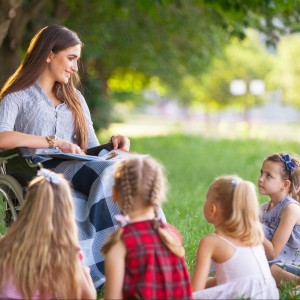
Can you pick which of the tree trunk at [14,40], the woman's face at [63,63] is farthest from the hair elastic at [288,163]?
the tree trunk at [14,40]

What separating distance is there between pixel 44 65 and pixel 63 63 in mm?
123

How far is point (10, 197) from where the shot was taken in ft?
17.1

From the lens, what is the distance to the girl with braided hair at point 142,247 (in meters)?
3.79

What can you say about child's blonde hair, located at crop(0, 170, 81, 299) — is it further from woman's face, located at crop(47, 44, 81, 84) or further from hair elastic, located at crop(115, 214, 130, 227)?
woman's face, located at crop(47, 44, 81, 84)

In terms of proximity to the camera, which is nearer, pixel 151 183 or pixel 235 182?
pixel 151 183

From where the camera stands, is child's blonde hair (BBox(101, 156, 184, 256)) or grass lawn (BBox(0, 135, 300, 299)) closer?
child's blonde hair (BBox(101, 156, 184, 256))

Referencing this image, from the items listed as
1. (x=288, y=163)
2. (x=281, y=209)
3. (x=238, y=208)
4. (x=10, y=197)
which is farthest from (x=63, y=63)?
(x=238, y=208)

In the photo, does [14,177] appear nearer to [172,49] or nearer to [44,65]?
[44,65]

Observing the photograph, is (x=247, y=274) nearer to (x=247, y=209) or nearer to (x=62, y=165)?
(x=247, y=209)

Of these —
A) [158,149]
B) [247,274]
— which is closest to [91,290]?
[247,274]

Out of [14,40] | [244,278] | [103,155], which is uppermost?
[14,40]

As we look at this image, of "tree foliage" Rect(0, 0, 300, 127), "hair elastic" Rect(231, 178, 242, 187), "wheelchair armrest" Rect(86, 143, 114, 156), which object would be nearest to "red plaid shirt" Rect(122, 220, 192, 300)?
"hair elastic" Rect(231, 178, 242, 187)

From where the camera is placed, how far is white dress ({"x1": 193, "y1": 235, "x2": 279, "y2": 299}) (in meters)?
4.24

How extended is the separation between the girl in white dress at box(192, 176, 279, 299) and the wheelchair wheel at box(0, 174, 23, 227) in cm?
128
